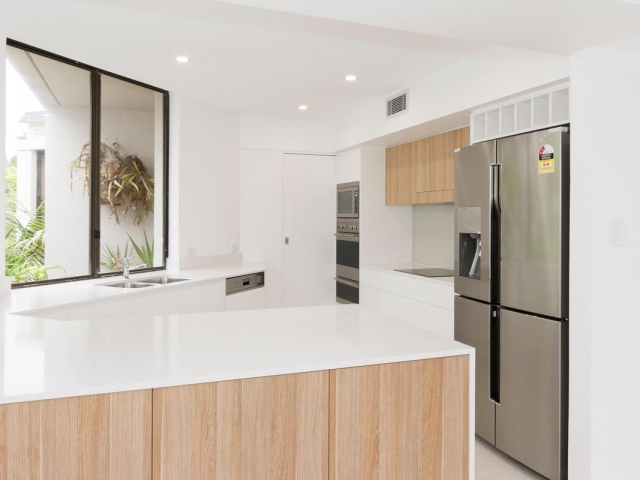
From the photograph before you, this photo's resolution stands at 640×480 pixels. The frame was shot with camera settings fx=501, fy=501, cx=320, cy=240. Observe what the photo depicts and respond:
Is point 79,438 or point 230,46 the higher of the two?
point 230,46

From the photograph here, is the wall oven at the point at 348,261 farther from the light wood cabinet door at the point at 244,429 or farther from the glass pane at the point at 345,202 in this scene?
the light wood cabinet door at the point at 244,429

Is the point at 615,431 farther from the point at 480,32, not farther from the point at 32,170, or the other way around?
the point at 32,170

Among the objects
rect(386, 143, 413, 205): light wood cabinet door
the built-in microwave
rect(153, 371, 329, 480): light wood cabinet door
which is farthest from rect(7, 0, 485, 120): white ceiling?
rect(153, 371, 329, 480): light wood cabinet door

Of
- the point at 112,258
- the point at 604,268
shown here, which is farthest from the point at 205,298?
the point at 604,268

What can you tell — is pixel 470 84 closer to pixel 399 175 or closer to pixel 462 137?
pixel 462 137

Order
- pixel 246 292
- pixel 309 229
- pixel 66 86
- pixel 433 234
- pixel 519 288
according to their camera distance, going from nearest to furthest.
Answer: pixel 519 288 < pixel 66 86 < pixel 246 292 < pixel 433 234 < pixel 309 229

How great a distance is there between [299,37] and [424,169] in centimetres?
177

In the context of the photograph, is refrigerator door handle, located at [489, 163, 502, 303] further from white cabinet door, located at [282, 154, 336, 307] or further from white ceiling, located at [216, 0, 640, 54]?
white cabinet door, located at [282, 154, 336, 307]

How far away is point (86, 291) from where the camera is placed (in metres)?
3.22

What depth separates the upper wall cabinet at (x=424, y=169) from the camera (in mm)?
3971

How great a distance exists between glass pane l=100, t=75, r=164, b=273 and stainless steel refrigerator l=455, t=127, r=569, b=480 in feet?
8.59

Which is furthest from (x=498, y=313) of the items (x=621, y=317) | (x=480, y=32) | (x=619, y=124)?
(x=480, y=32)

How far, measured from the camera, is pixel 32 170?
3.51 metres

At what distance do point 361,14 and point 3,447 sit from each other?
182cm
